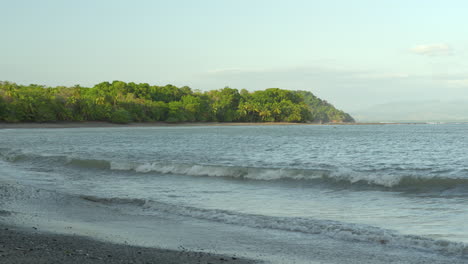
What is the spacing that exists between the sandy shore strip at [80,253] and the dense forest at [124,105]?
4641 inches

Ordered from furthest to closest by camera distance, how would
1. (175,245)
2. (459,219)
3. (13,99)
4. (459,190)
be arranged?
(13,99)
(459,190)
(459,219)
(175,245)

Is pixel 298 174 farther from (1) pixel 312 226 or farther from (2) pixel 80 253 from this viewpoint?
(2) pixel 80 253

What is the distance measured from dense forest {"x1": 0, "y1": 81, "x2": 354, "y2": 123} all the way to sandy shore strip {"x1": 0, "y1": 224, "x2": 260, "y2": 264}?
118 metres

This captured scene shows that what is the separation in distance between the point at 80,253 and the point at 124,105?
149884 millimetres

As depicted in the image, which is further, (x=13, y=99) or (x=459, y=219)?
(x=13, y=99)

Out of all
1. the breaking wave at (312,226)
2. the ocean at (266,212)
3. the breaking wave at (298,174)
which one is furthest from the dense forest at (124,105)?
the breaking wave at (312,226)

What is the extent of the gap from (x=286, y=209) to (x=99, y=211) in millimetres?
4591

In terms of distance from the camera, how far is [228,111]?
188m

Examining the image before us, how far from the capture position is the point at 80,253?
646 cm

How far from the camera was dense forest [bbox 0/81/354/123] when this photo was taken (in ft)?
396

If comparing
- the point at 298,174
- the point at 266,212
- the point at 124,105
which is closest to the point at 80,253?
the point at 266,212

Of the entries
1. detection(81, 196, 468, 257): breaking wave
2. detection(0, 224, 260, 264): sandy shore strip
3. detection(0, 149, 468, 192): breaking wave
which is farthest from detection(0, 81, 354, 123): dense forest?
detection(0, 224, 260, 264): sandy shore strip

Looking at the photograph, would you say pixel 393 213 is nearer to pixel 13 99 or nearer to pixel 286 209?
pixel 286 209

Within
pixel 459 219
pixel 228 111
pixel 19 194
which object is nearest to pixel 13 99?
pixel 228 111
